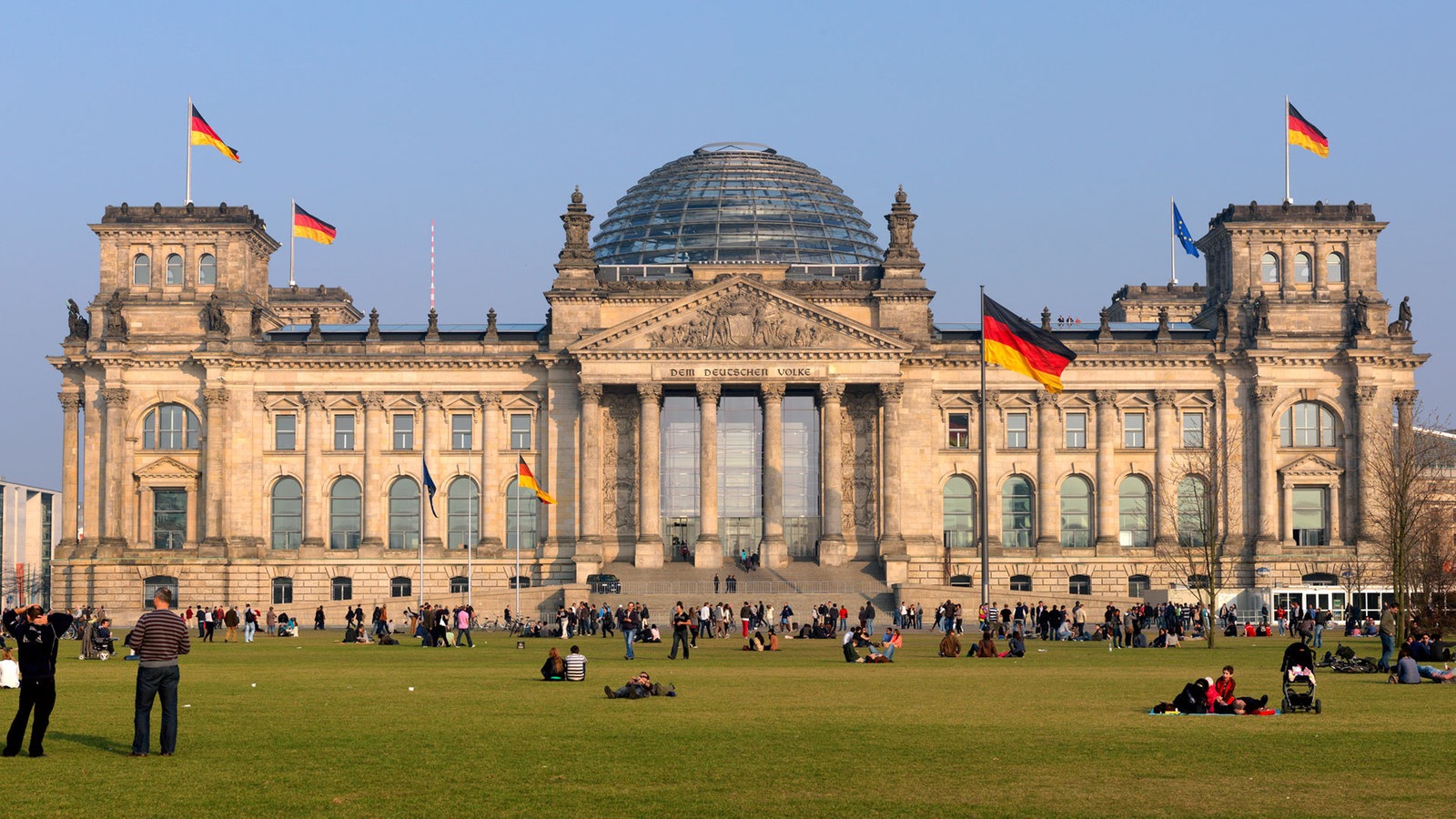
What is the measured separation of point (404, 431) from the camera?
363 feet

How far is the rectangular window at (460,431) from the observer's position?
363 ft

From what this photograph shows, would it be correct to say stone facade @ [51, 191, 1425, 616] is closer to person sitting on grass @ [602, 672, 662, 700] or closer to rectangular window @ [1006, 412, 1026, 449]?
rectangular window @ [1006, 412, 1026, 449]

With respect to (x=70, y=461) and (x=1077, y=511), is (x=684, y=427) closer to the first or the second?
(x=1077, y=511)

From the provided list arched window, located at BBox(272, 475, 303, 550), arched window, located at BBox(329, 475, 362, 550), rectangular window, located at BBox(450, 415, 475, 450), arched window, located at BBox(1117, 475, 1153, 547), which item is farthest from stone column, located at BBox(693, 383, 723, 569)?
arched window, located at BBox(1117, 475, 1153, 547)

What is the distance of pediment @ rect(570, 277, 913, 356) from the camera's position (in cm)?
10569

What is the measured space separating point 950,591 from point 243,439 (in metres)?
41.6

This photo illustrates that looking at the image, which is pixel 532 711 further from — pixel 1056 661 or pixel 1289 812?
pixel 1056 661

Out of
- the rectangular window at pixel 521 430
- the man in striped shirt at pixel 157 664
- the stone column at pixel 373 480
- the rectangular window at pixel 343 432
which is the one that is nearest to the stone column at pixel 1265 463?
the rectangular window at pixel 521 430

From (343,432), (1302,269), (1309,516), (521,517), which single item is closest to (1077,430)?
(1309,516)

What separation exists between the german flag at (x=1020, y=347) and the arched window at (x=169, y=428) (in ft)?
199

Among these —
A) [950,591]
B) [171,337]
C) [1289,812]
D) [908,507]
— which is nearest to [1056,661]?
[1289,812]

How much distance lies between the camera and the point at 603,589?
99938 mm

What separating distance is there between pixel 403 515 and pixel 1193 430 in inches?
1816

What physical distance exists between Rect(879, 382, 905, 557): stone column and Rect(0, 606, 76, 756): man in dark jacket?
8116 centimetres
